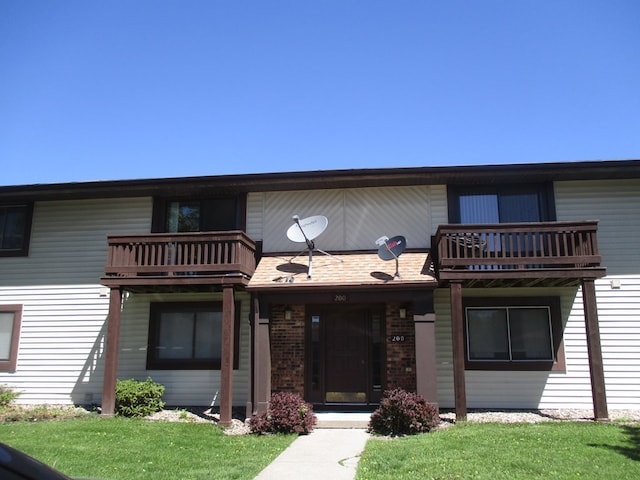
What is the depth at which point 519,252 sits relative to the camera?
36.3 feet

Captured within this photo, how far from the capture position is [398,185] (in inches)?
521

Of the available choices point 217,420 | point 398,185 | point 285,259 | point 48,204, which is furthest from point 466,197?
point 48,204

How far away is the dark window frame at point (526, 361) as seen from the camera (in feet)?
39.5

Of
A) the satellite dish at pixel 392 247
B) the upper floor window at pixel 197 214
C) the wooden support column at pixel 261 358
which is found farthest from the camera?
the upper floor window at pixel 197 214

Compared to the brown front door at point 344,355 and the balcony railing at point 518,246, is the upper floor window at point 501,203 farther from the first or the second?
the brown front door at point 344,355

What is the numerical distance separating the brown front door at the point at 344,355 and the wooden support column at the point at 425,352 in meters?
1.62

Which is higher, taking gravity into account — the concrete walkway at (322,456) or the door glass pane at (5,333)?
the door glass pane at (5,333)

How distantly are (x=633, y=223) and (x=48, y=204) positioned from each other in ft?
49.1

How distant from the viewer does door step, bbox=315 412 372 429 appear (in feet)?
34.5

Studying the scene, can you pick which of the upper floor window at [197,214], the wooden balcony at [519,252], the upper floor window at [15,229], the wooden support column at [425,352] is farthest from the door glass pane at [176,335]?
the wooden balcony at [519,252]

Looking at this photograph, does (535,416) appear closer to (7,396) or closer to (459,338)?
(459,338)

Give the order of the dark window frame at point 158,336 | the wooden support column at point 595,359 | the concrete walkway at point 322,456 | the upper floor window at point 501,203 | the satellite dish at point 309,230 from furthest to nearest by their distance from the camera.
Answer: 1. the dark window frame at point 158,336
2. the upper floor window at point 501,203
3. the satellite dish at point 309,230
4. the wooden support column at point 595,359
5. the concrete walkway at point 322,456

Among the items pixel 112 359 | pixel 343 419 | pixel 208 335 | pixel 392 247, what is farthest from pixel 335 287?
pixel 112 359

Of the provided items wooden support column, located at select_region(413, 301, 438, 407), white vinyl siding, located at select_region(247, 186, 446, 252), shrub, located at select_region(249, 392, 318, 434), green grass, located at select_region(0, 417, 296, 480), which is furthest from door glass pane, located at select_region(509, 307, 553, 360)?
green grass, located at select_region(0, 417, 296, 480)
